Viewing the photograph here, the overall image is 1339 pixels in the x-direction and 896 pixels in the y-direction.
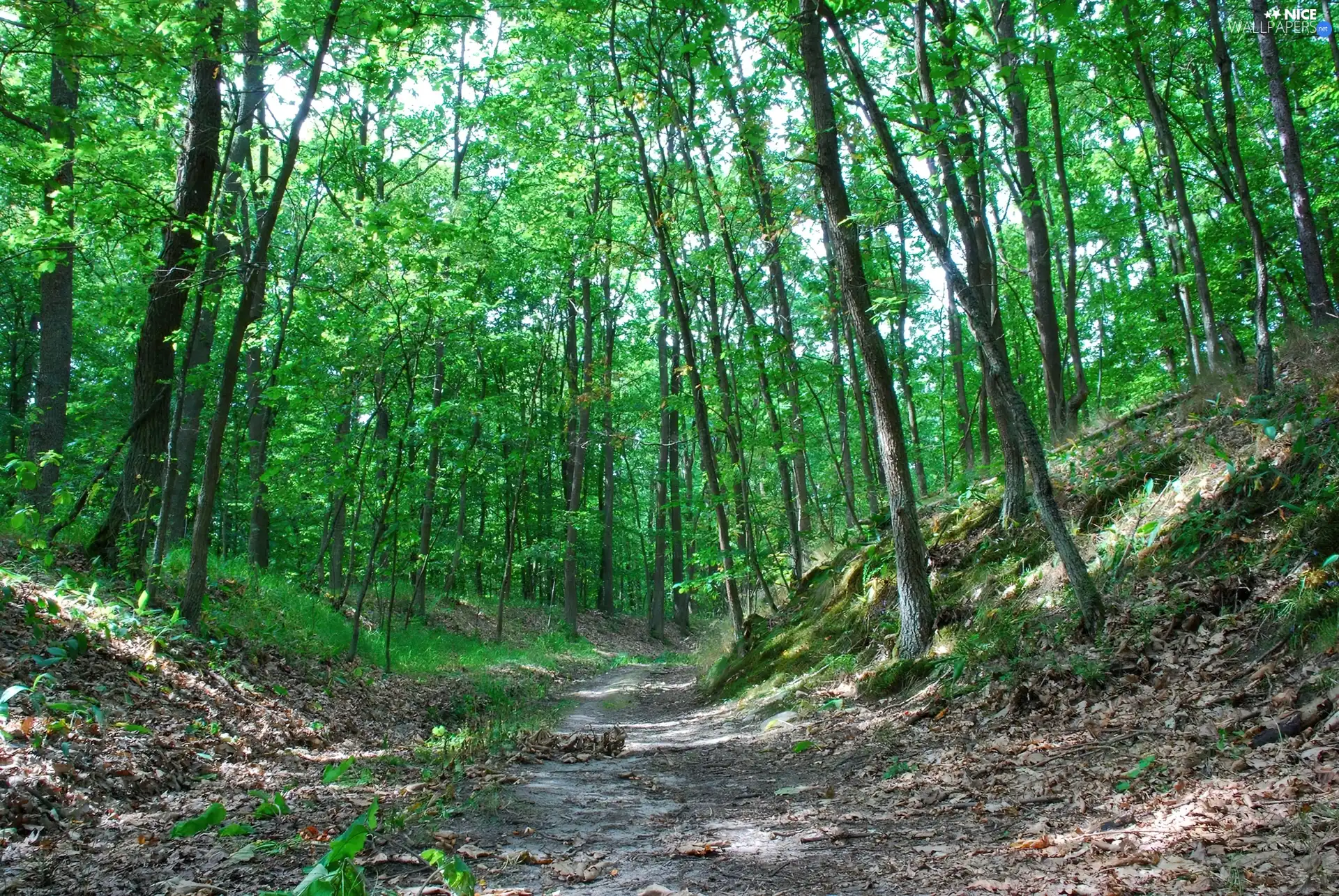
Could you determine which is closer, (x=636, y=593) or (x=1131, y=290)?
(x=1131, y=290)

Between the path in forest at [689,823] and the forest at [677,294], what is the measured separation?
0.20 meters

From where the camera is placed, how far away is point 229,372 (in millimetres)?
7328

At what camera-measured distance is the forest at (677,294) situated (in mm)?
6203

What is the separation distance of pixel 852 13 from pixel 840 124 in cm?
95

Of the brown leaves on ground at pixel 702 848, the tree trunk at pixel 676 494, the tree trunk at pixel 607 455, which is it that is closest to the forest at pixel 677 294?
the brown leaves on ground at pixel 702 848

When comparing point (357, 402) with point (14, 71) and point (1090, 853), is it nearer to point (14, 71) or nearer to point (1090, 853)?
point (14, 71)

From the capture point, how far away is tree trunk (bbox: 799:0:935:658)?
7.55 meters

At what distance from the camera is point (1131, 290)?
768 inches

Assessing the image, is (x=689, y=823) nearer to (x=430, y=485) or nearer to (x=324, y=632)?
(x=324, y=632)

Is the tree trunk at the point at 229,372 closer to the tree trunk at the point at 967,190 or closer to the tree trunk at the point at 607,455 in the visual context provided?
the tree trunk at the point at 967,190

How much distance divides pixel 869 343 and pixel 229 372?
6.20m

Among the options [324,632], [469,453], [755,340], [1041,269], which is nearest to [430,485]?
[469,453]

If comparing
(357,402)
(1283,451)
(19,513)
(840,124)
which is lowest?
(1283,451)

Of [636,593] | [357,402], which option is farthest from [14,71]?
[636,593]
